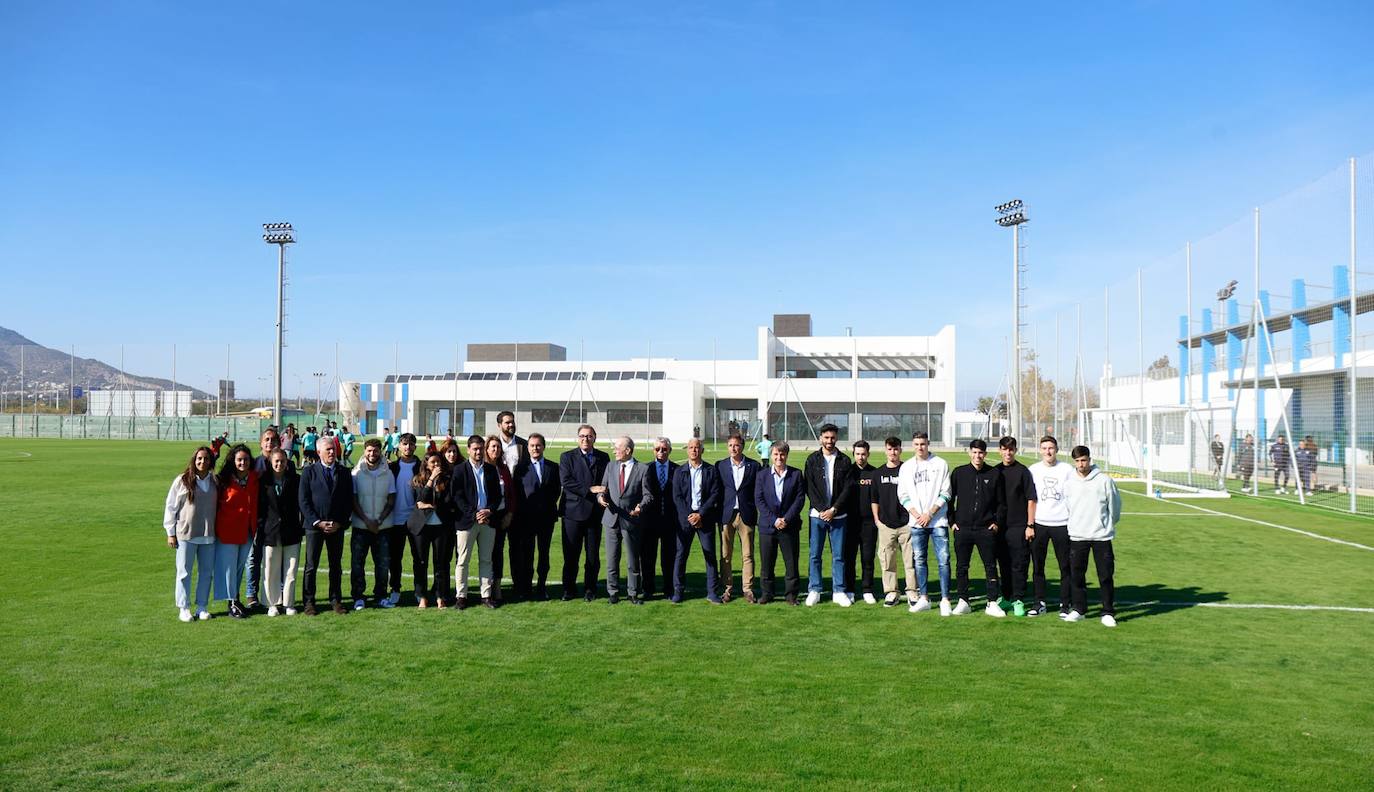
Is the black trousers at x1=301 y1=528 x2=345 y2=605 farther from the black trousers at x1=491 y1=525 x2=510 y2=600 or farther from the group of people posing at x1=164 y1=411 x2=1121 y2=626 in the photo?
the black trousers at x1=491 y1=525 x2=510 y2=600

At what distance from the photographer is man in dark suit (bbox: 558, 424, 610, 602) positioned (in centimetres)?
945

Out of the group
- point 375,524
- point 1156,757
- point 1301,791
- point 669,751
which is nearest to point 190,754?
point 669,751

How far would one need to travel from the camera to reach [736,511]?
31.3 ft

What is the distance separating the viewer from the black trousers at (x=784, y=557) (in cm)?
922

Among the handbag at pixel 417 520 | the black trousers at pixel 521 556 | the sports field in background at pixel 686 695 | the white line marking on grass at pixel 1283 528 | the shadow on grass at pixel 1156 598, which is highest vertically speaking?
the handbag at pixel 417 520

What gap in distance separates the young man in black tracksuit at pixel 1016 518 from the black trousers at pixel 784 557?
2.06m

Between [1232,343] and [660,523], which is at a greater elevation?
[1232,343]

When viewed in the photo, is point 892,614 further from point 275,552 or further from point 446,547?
point 275,552

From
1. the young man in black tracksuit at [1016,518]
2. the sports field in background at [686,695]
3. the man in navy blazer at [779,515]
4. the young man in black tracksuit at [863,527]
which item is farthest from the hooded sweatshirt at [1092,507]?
the man in navy blazer at [779,515]

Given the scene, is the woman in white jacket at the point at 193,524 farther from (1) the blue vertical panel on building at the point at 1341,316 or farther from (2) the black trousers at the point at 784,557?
(1) the blue vertical panel on building at the point at 1341,316

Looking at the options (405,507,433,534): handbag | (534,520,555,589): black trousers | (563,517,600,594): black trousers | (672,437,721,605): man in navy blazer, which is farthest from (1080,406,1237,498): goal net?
(405,507,433,534): handbag

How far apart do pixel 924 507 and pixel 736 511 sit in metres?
1.94

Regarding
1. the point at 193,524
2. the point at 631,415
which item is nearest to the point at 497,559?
the point at 193,524

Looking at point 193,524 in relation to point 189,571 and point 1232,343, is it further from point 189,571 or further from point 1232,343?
point 1232,343
